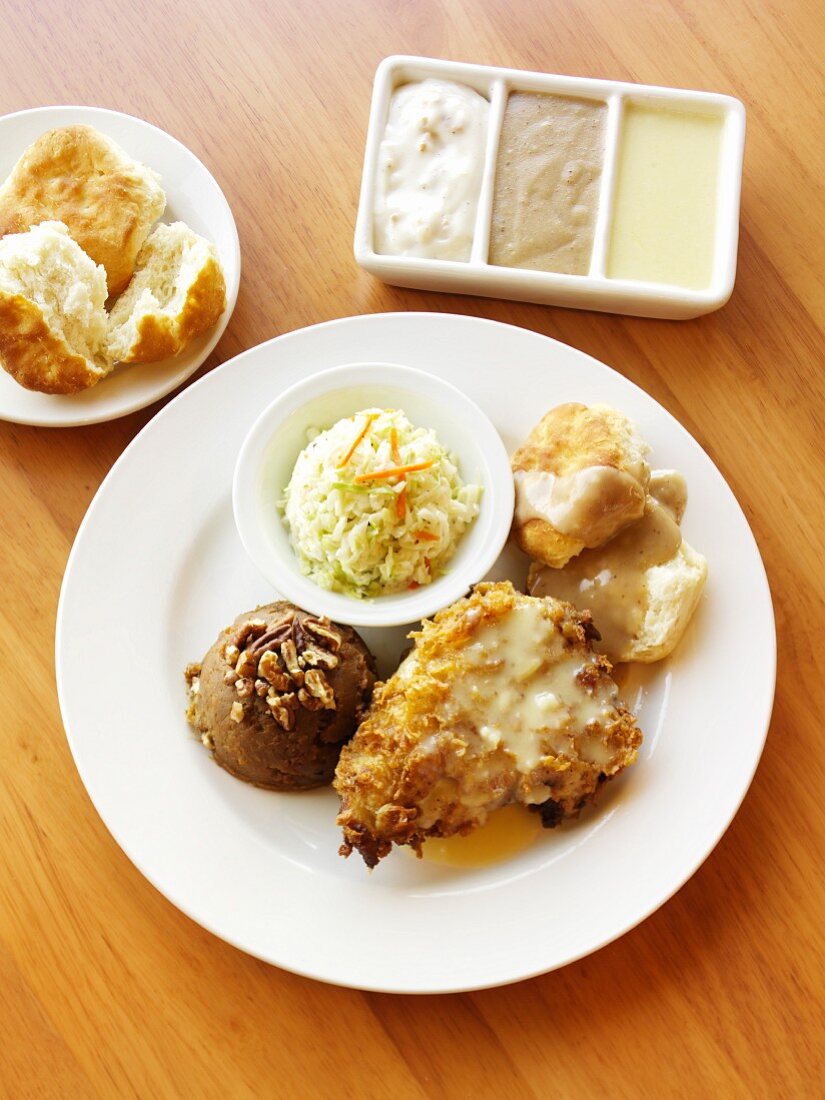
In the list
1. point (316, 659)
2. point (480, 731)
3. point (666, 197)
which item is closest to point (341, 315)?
point (666, 197)

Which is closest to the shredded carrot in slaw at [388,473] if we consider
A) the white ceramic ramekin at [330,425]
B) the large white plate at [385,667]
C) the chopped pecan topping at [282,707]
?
the white ceramic ramekin at [330,425]

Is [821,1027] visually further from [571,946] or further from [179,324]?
[179,324]

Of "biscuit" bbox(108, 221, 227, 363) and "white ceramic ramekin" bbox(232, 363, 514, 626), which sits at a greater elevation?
"biscuit" bbox(108, 221, 227, 363)

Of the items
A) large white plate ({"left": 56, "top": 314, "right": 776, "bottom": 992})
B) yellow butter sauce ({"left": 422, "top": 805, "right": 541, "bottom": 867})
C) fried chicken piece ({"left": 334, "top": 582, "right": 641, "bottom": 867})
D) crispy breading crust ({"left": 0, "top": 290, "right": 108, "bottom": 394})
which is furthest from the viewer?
crispy breading crust ({"left": 0, "top": 290, "right": 108, "bottom": 394})

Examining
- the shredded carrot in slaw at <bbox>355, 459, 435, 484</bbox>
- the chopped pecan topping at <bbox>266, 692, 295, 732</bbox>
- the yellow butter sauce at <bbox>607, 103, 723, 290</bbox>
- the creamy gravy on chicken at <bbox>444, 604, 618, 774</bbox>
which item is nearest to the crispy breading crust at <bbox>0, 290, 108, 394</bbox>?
the shredded carrot in slaw at <bbox>355, 459, 435, 484</bbox>

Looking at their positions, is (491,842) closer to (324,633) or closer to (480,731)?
(480,731)

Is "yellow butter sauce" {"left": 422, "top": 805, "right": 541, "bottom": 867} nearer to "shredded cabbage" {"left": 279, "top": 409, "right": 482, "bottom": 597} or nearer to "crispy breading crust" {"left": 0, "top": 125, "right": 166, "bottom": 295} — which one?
"shredded cabbage" {"left": 279, "top": 409, "right": 482, "bottom": 597}

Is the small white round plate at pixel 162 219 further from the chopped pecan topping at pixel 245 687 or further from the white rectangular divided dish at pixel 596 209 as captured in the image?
the chopped pecan topping at pixel 245 687
